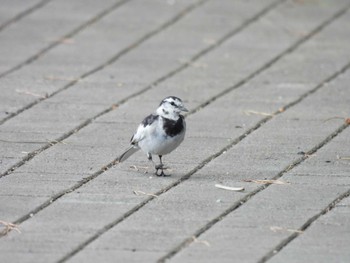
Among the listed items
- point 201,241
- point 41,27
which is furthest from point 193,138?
point 41,27

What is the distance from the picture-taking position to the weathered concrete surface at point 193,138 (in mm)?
6523

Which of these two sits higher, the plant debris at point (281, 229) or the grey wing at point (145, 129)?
the grey wing at point (145, 129)

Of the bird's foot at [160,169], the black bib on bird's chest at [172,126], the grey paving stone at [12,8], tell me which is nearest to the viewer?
the black bib on bird's chest at [172,126]

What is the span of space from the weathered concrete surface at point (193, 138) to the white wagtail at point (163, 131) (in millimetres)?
216

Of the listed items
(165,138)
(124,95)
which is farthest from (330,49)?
(165,138)

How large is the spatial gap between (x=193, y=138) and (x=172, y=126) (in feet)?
3.20

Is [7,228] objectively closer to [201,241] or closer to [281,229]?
[201,241]

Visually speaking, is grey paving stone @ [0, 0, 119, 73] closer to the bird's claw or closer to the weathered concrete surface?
the weathered concrete surface

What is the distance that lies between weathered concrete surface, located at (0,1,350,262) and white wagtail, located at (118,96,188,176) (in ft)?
0.71

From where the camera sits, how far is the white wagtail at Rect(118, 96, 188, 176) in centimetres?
768

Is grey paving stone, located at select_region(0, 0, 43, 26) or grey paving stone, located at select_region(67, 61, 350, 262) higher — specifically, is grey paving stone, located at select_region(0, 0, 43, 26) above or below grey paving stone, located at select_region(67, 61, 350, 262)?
above

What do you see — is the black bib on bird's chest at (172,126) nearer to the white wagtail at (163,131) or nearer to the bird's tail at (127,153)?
the white wagtail at (163,131)

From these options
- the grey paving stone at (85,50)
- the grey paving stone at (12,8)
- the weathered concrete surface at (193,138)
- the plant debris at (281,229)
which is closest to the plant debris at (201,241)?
the weathered concrete surface at (193,138)

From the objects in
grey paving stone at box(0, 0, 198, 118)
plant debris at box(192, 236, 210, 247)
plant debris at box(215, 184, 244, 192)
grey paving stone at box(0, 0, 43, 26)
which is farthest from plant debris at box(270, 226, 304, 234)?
grey paving stone at box(0, 0, 43, 26)
